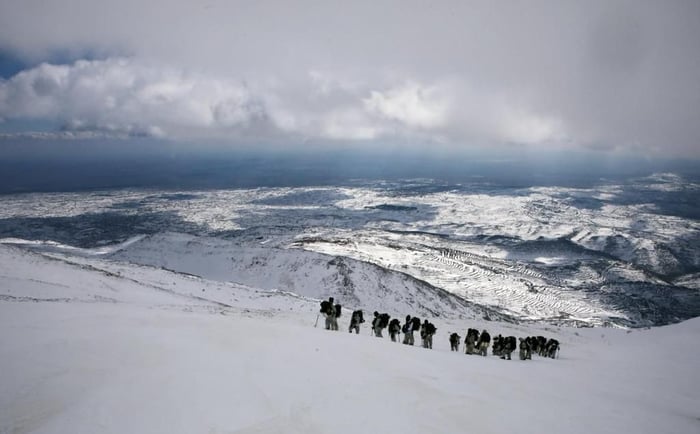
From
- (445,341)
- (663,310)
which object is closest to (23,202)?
(445,341)

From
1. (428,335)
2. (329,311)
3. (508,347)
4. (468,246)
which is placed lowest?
(468,246)

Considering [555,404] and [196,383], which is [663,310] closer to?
[555,404]

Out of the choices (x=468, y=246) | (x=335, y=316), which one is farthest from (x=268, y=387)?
(x=468, y=246)

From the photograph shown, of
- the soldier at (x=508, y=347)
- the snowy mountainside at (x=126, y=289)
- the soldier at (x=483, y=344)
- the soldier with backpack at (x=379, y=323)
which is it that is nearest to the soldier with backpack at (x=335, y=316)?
the soldier with backpack at (x=379, y=323)

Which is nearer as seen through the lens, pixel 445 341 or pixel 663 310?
pixel 445 341

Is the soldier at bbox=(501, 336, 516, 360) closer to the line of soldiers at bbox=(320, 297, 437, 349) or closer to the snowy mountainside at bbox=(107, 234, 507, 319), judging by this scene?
the line of soldiers at bbox=(320, 297, 437, 349)

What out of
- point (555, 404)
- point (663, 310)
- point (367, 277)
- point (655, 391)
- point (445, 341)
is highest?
point (555, 404)

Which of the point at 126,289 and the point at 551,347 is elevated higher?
the point at 126,289

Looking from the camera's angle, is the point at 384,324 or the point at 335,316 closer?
the point at 335,316

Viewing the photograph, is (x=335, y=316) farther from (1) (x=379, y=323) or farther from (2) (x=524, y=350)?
(2) (x=524, y=350)
